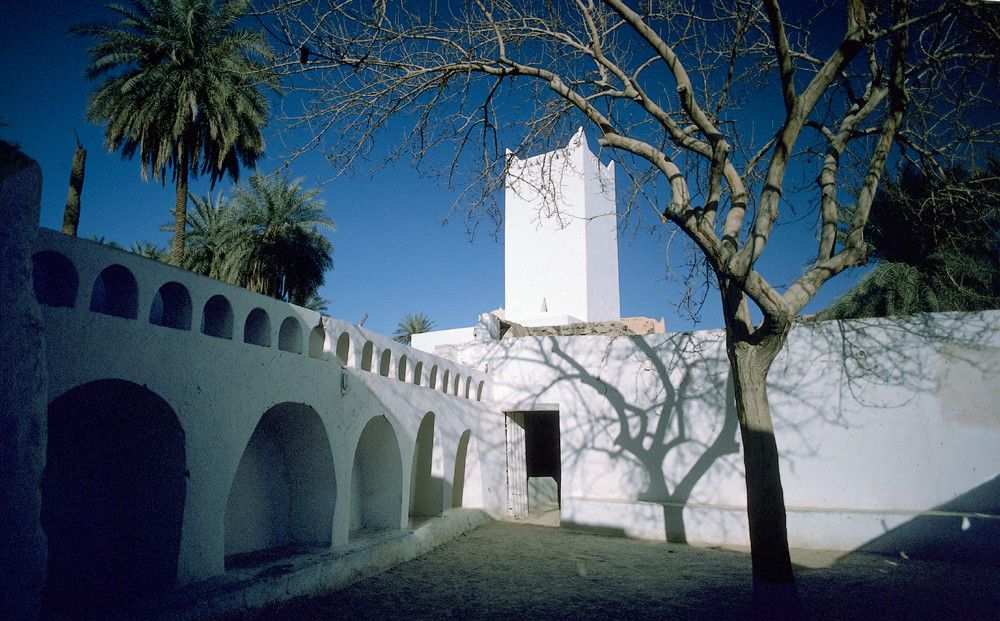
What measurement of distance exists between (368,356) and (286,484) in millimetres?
1792

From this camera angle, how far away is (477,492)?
9977 millimetres

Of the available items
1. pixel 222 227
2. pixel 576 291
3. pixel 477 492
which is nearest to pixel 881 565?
pixel 477 492

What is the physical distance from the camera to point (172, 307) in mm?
4523

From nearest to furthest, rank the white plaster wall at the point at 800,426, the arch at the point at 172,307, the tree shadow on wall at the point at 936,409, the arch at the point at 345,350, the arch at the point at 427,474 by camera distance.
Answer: the arch at the point at 172,307, the arch at the point at 345,350, the tree shadow on wall at the point at 936,409, the white plaster wall at the point at 800,426, the arch at the point at 427,474

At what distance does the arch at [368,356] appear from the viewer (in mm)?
7098

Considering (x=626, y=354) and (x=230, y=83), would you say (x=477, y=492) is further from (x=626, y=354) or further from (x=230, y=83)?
(x=230, y=83)

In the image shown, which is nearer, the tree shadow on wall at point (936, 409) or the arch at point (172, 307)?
the arch at point (172, 307)

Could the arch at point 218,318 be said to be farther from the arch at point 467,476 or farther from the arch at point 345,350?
the arch at point 467,476

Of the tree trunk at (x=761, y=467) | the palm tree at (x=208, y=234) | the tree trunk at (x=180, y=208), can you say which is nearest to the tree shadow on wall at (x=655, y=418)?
the tree trunk at (x=761, y=467)

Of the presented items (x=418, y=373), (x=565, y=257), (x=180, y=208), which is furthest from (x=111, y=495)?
(x=565, y=257)

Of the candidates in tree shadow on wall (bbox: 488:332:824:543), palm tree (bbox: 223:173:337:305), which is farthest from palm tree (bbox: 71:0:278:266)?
tree shadow on wall (bbox: 488:332:824:543)

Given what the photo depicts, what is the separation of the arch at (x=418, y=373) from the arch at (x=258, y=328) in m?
3.19

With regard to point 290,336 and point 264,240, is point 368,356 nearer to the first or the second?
point 290,336

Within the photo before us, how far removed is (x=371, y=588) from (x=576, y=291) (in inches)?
541
